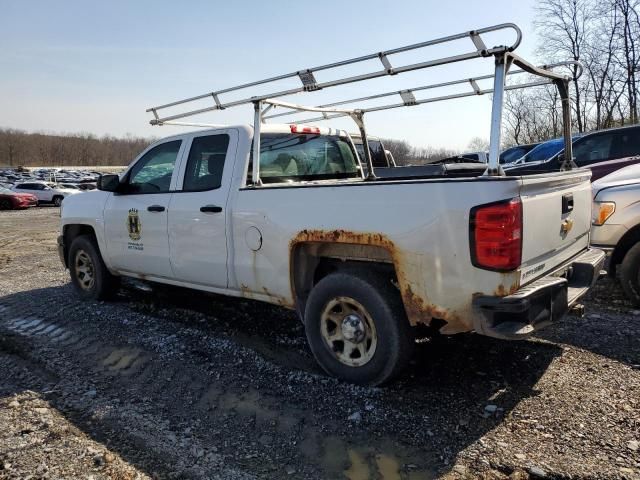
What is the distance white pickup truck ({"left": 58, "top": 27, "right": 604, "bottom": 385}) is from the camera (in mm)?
2990

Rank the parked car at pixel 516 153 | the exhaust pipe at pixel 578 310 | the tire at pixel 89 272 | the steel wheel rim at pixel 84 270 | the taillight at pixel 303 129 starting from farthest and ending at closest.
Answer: the parked car at pixel 516 153
the steel wheel rim at pixel 84 270
the tire at pixel 89 272
the taillight at pixel 303 129
the exhaust pipe at pixel 578 310

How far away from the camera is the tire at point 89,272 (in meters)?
6.11

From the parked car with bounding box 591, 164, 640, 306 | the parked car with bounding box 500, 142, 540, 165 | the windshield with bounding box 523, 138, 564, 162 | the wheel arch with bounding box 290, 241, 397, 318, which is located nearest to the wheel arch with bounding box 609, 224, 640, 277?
the parked car with bounding box 591, 164, 640, 306

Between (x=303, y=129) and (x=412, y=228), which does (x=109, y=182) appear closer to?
(x=303, y=129)

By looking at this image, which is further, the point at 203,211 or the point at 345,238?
the point at 203,211

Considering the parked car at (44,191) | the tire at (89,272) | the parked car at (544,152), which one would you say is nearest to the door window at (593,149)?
the parked car at (544,152)

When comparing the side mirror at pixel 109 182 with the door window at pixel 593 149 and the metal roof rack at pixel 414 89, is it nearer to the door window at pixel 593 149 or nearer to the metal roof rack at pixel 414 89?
the metal roof rack at pixel 414 89

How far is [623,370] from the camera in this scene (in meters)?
3.78

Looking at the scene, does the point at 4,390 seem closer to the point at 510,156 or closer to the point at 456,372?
the point at 456,372

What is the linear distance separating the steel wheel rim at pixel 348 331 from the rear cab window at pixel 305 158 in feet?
4.64

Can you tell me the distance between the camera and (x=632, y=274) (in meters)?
5.07

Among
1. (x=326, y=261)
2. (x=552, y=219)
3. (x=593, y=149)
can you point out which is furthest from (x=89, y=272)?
(x=593, y=149)

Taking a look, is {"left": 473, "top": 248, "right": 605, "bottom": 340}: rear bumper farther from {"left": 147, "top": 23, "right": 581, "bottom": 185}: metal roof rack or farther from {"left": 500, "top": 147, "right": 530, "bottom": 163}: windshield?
{"left": 500, "top": 147, "right": 530, "bottom": 163}: windshield

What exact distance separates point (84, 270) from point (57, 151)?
14418 cm
